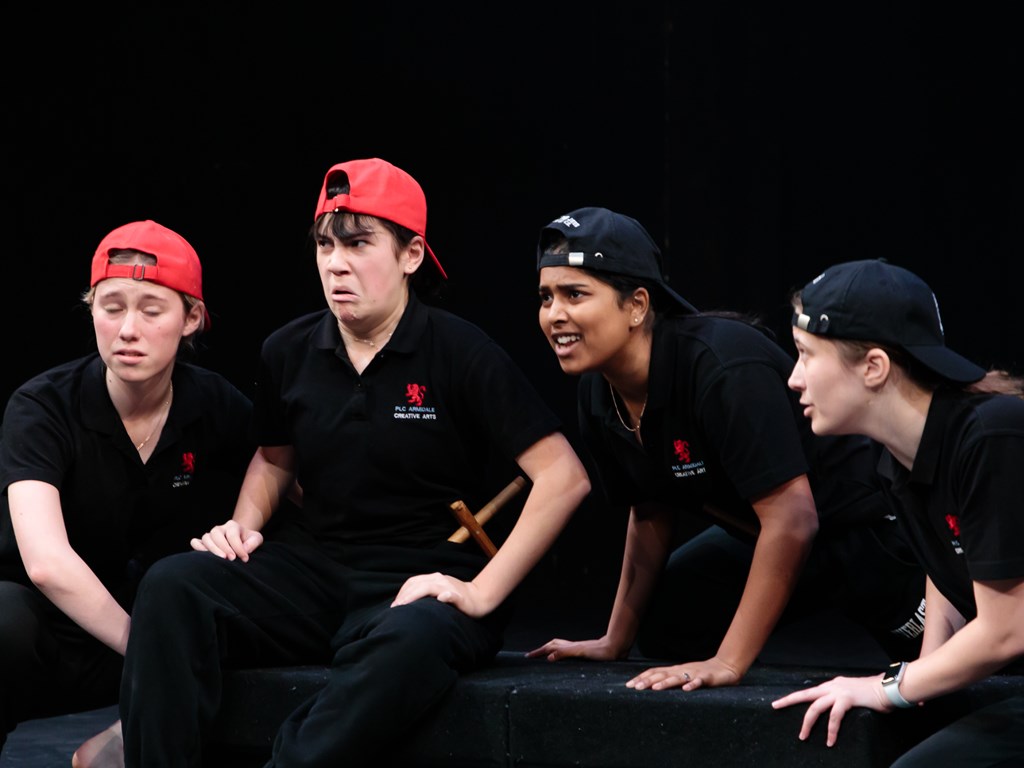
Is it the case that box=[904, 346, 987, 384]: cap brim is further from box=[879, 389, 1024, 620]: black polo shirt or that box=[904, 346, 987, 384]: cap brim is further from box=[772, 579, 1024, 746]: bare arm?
box=[772, 579, 1024, 746]: bare arm

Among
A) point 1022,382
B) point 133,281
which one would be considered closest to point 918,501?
point 1022,382

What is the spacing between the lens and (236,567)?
254 centimetres

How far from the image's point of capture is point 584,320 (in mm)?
2482

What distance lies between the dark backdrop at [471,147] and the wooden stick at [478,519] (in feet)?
5.86

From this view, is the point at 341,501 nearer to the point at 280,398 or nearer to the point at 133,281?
the point at 280,398

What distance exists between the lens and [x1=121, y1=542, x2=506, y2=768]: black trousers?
2261 millimetres

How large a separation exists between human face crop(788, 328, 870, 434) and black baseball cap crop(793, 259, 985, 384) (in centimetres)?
3

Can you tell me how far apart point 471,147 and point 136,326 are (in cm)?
207

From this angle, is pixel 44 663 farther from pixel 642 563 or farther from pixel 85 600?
pixel 642 563

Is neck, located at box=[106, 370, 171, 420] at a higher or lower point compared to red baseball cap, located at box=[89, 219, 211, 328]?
lower

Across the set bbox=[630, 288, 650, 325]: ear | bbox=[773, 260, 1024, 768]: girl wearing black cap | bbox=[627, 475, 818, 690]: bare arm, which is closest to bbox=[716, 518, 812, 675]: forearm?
bbox=[627, 475, 818, 690]: bare arm

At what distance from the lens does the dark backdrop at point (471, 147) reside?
13.7 feet

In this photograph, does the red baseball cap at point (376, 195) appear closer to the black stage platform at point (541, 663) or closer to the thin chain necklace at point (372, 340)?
the thin chain necklace at point (372, 340)

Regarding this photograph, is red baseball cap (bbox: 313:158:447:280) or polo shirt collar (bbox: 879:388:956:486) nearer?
polo shirt collar (bbox: 879:388:956:486)
